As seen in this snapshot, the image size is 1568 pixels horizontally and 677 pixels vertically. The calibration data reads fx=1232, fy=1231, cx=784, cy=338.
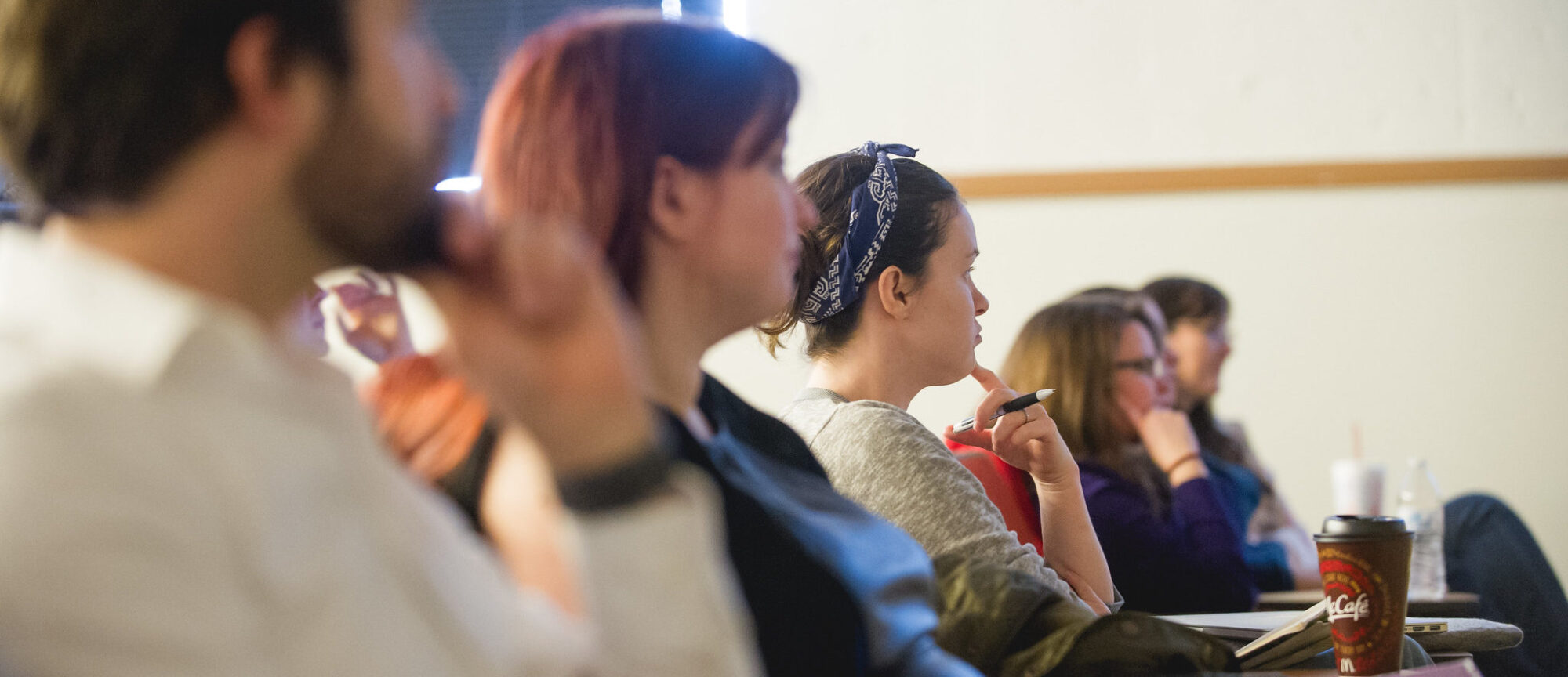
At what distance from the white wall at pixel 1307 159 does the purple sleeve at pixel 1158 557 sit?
1160mm

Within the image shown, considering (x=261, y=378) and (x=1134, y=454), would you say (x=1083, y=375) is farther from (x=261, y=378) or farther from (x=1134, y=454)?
(x=261, y=378)

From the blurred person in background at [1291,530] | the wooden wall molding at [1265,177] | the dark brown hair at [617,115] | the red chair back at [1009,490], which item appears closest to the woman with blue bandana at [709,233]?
the dark brown hair at [617,115]

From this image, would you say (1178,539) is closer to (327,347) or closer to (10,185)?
(327,347)

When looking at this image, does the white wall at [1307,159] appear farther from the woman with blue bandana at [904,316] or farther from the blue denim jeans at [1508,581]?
the woman with blue bandana at [904,316]

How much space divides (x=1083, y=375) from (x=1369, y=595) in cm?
134

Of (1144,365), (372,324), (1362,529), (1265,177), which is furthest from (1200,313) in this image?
(372,324)

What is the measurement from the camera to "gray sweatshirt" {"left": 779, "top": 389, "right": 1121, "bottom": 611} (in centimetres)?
133

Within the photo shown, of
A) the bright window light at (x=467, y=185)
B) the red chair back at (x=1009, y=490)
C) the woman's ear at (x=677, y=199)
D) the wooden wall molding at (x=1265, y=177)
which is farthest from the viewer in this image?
the wooden wall molding at (x=1265, y=177)

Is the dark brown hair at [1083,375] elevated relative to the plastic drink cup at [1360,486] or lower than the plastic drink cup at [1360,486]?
elevated

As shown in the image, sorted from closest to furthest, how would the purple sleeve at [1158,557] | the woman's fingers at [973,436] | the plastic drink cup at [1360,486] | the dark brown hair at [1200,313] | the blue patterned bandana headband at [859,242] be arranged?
the blue patterned bandana headband at [859,242]
the woman's fingers at [973,436]
the purple sleeve at [1158,557]
the plastic drink cup at [1360,486]
the dark brown hair at [1200,313]

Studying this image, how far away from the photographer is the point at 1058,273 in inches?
130

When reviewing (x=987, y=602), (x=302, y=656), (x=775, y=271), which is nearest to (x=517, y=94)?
(x=775, y=271)

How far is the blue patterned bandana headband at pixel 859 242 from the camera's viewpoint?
1.57 metres

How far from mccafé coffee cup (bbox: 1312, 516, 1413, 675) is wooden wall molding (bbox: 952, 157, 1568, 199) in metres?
2.31
